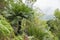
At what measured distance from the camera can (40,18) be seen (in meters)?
17.0

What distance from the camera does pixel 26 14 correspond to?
50.3 feet

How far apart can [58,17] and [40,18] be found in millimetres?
5071

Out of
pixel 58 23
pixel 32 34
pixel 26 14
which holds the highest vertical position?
pixel 26 14

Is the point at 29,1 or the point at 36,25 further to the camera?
the point at 29,1

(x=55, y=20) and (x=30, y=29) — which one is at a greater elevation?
(x=30, y=29)

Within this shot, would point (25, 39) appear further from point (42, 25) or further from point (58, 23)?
point (58, 23)

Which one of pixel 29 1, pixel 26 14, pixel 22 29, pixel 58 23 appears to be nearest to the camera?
pixel 22 29

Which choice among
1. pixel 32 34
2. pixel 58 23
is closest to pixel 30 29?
pixel 32 34

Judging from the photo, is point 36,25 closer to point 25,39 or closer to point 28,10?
point 28,10

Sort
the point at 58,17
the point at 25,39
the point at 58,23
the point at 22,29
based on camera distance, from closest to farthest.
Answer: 1. the point at 25,39
2. the point at 22,29
3. the point at 58,23
4. the point at 58,17

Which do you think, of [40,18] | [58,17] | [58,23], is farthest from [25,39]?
[58,17]

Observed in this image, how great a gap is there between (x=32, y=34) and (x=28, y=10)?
4.99 feet

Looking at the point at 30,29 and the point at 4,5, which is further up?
the point at 4,5

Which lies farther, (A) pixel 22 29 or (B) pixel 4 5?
(B) pixel 4 5
